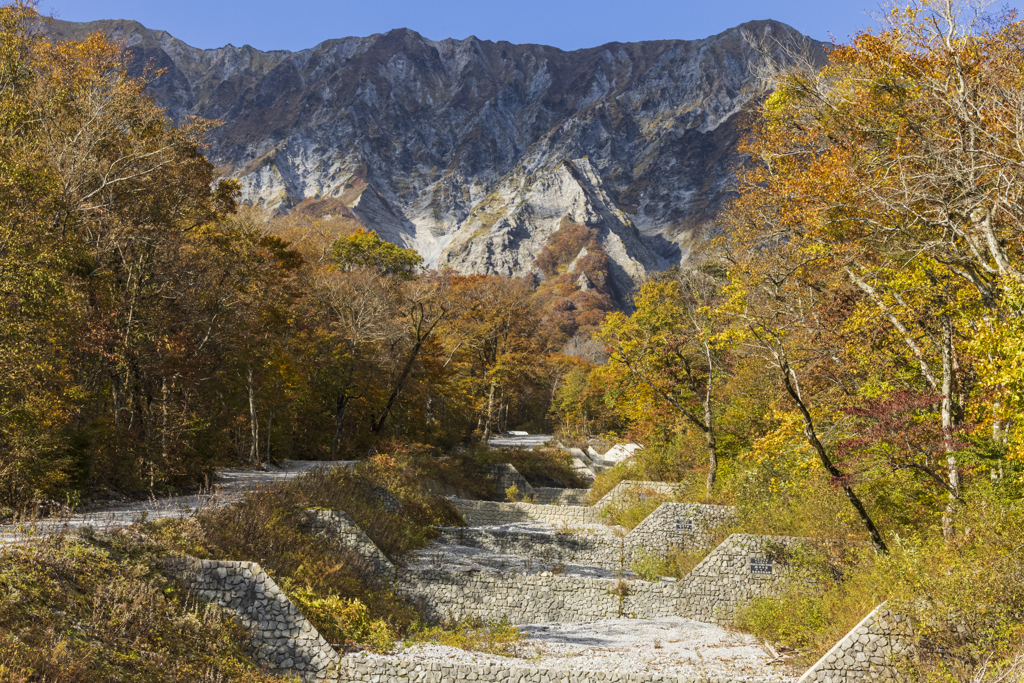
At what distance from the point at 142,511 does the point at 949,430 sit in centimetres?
1326

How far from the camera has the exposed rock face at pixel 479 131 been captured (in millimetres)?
116625

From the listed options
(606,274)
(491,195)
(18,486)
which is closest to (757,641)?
(18,486)

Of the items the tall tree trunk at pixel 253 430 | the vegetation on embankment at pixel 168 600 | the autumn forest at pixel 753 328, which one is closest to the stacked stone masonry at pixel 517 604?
the vegetation on embankment at pixel 168 600

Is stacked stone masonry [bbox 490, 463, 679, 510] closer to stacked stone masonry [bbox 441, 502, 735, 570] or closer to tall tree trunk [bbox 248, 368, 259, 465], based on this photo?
stacked stone masonry [bbox 441, 502, 735, 570]

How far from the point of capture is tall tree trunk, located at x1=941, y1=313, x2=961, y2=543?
945cm

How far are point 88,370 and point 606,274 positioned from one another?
81.0 m

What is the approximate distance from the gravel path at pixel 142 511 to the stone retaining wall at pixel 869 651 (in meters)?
9.75

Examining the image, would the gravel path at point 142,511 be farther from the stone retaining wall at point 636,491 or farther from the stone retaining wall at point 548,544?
the stone retaining wall at point 636,491

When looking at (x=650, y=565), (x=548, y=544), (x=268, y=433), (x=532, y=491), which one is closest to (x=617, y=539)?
(x=650, y=565)

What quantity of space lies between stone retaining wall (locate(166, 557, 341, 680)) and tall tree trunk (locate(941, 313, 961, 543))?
30.9ft

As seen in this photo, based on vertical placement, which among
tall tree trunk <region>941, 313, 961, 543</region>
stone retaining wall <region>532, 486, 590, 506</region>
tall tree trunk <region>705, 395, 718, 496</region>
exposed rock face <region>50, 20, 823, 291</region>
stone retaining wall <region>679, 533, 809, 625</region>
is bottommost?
stone retaining wall <region>532, 486, 590, 506</region>

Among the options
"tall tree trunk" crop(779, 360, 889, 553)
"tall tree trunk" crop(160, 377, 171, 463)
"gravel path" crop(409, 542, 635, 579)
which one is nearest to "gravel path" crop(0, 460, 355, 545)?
"tall tree trunk" crop(160, 377, 171, 463)

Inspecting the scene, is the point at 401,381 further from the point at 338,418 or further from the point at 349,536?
the point at 349,536

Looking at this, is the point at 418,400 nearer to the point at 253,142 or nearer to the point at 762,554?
the point at 762,554
